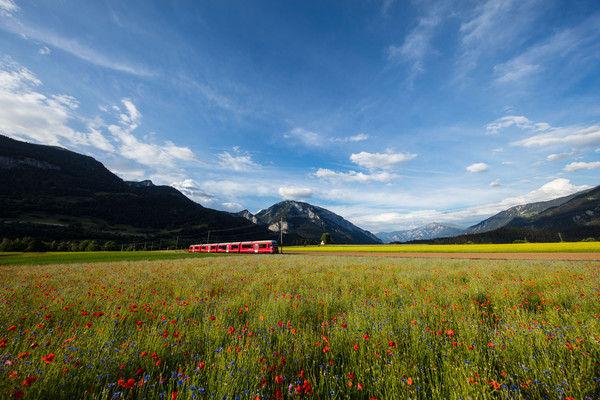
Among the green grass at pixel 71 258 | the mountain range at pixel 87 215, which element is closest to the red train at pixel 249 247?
the green grass at pixel 71 258

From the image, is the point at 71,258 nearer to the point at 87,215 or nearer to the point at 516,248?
the point at 516,248

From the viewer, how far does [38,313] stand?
4.10 metres

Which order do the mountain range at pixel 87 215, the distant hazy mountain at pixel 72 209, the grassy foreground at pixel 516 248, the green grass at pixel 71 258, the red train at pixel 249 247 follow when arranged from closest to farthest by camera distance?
the green grass at pixel 71 258 → the grassy foreground at pixel 516 248 → the red train at pixel 249 247 → the mountain range at pixel 87 215 → the distant hazy mountain at pixel 72 209

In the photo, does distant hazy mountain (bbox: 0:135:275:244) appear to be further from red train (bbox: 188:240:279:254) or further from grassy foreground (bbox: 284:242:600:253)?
grassy foreground (bbox: 284:242:600:253)

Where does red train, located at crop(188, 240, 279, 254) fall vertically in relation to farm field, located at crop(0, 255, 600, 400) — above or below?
above

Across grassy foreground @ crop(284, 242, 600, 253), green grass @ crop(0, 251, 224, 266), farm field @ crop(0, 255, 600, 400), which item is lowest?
grassy foreground @ crop(284, 242, 600, 253)

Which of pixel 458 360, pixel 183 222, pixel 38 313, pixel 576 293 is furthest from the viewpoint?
pixel 183 222

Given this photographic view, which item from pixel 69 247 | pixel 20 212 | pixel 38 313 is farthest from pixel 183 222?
pixel 38 313

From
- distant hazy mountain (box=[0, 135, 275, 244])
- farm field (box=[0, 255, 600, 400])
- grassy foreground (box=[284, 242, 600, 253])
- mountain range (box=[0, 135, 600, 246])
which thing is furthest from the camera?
Answer: distant hazy mountain (box=[0, 135, 275, 244])

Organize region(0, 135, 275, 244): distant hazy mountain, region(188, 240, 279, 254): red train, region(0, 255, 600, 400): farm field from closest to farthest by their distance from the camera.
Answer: region(0, 255, 600, 400): farm field < region(188, 240, 279, 254): red train < region(0, 135, 275, 244): distant hazy mountain

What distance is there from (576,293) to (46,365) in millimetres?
9974

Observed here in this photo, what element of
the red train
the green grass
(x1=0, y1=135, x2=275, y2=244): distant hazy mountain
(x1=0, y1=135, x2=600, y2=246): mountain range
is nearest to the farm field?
the green grass

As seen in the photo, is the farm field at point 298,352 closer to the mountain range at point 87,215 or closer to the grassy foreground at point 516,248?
the grassy foreground at point 516,248

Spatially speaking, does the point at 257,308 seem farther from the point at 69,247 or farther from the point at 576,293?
the point at 69,247
